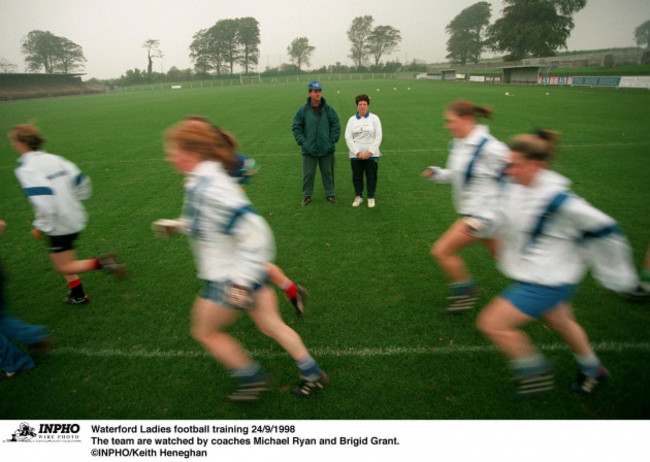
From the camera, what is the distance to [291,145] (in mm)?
12727

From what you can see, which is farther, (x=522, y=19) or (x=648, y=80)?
(x=522, y=19)

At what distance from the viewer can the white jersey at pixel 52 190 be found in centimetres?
350

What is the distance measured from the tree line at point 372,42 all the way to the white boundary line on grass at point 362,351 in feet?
131

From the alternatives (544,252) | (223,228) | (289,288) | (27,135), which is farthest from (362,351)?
(27,135)

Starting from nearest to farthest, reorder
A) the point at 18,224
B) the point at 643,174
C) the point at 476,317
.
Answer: the point at 476,317, the point at 18,224, the point at 643,174

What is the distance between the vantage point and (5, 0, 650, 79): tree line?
58.9 meters

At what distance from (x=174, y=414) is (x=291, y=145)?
10.8 metres

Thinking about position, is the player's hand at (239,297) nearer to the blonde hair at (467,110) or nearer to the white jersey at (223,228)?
the white jersey at (223,228)

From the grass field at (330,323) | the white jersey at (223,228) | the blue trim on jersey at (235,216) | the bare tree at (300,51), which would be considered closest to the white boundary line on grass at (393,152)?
the grass field at (330,323)

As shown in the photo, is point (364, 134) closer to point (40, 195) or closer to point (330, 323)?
point (330, 323)

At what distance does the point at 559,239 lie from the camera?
2328mm

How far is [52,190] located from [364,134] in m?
4.52

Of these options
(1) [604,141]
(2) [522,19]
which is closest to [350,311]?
(1) [604,141]

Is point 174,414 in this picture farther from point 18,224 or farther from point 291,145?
point 291,145
